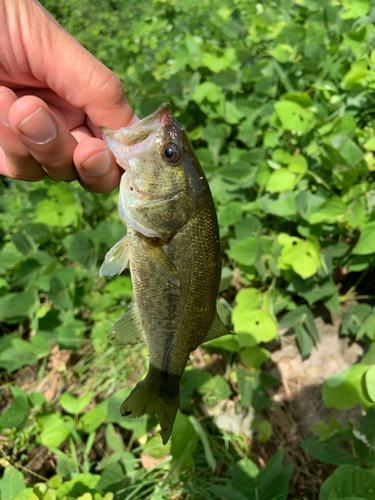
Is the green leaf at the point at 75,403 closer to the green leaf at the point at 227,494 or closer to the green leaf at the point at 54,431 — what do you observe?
the green leaf at the point at 54,431

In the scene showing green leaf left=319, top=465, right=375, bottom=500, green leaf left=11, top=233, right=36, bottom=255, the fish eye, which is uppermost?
the fish eye

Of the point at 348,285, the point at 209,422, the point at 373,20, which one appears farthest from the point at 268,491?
the point at 373,20

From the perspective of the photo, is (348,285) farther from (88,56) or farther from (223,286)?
(88,56)

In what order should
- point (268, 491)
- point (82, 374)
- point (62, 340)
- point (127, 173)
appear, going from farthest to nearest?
point (82, 374), point (62, 340), point (268, 491), point (127, 173)

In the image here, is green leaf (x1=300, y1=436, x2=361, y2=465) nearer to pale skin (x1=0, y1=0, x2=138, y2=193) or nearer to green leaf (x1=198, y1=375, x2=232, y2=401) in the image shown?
green leaf (x1=198, y1=375, x2=232, y2=401)

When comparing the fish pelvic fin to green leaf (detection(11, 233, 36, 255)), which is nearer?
the fish pelvic fin

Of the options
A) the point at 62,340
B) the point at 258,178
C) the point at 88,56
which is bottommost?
the point at 62,340

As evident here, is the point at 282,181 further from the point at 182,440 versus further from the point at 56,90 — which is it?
the point at 182,440

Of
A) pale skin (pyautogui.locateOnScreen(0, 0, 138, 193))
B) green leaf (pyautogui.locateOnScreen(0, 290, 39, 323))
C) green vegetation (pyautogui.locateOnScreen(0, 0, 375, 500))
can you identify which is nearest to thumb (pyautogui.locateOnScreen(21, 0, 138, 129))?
pale skin (pyautogui.locateOnScreen(0, 0, 138, 193))
